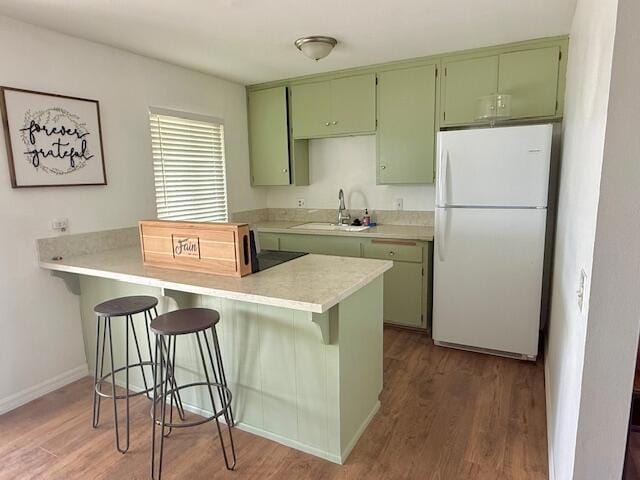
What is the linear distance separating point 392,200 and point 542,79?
1531 mm

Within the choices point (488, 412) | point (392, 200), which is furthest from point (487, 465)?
point (392, 200)

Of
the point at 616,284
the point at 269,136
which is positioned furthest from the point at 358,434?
the point at 269,136

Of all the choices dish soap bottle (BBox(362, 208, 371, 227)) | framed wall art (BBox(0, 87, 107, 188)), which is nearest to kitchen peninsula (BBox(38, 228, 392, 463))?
framed wall art (BBox(0, 87, 107, 188))

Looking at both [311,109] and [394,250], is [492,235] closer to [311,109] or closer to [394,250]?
[394,250]

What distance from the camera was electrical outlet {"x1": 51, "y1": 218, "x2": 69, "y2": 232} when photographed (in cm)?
255

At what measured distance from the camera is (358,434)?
2.07 metres

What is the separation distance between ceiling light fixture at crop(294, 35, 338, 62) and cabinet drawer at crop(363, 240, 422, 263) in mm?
1534

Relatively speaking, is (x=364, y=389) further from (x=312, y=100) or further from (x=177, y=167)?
(x=312, y=100)

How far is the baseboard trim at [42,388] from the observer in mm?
2394

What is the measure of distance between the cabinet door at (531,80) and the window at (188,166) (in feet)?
8.17

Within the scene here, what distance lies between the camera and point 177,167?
341 centimetres

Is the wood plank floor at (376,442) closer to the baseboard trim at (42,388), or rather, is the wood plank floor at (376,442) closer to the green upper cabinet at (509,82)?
the baseboard trim at (42,388)

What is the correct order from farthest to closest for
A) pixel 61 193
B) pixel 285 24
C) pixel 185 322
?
pixel 61 193 < pixel 285 24 < pixel 185 322

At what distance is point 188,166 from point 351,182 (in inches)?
61.3
